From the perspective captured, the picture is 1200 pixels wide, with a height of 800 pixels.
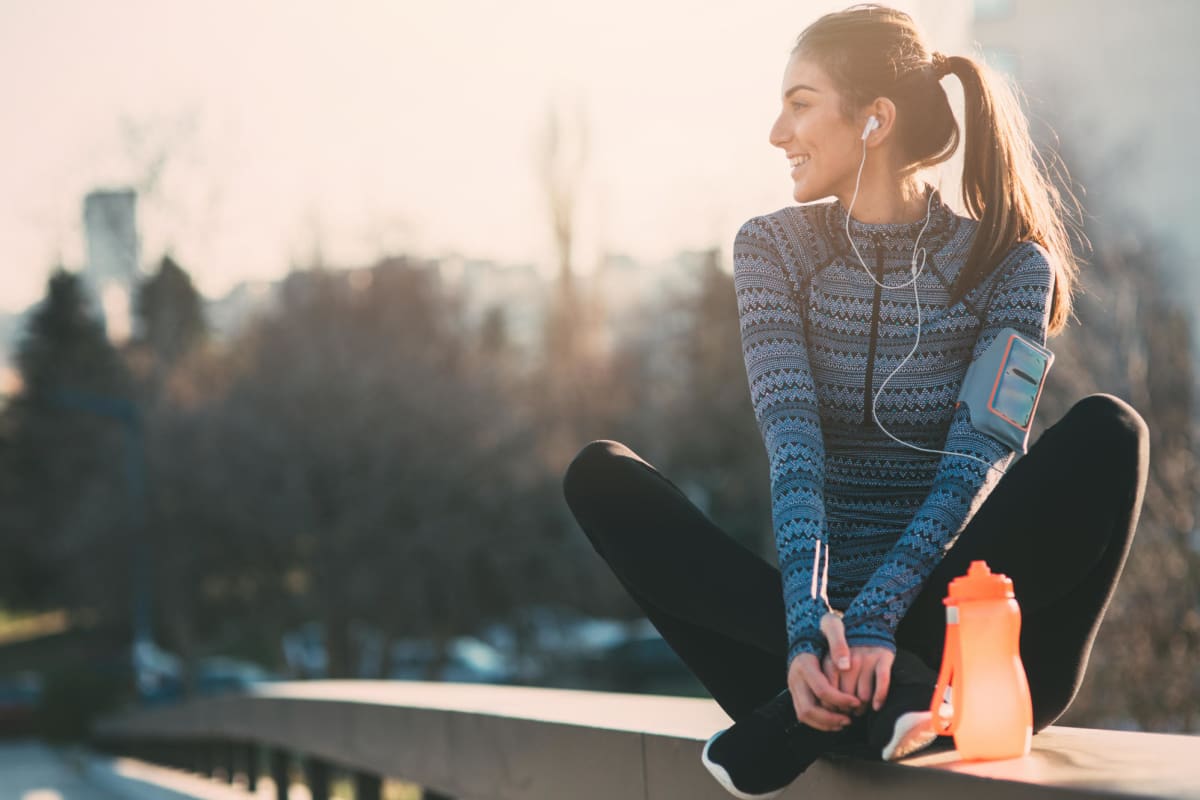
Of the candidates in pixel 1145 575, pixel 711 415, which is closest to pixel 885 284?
pixel 1145 575

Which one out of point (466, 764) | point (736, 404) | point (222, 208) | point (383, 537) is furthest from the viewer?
point (222, 208)

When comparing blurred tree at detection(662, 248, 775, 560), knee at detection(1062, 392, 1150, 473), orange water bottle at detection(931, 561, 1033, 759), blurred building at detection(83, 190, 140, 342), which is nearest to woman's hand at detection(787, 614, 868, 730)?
orange water bottle at detection(931, 561, 1033, 759)

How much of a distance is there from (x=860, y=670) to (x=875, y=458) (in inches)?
23.7

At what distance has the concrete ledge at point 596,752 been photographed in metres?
1.97

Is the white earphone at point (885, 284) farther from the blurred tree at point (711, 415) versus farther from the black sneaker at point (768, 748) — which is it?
the blurred tree at point (711, 415)

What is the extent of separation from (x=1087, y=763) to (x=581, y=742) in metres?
1.40

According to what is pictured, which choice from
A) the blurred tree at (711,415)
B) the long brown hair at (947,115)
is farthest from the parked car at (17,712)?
the long brown hair at (947,115)

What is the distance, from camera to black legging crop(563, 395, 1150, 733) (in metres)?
2.24

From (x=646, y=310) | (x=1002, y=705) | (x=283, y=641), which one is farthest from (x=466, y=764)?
(x=646, y=310)

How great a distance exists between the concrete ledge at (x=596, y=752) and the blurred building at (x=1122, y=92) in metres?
17.7

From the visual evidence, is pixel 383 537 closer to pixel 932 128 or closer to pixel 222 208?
pixel 222 208

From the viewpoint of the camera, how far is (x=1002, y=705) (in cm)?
211

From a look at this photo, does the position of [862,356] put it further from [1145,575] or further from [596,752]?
[1145,575]

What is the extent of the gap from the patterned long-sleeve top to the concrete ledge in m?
0.45
